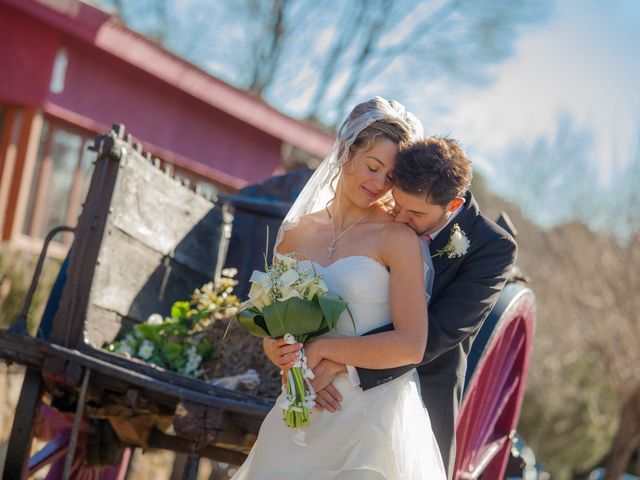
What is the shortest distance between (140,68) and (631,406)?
21.7ft

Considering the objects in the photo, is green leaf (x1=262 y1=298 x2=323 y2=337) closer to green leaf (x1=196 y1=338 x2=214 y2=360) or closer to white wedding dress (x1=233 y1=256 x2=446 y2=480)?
white wedding dress (x1=233 y1=256 x2=446 y2=480)

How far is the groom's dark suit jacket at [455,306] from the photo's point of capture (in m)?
3.20

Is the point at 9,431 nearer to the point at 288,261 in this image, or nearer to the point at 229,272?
the point at 229,272

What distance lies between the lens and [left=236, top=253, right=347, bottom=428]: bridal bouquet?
3.02m

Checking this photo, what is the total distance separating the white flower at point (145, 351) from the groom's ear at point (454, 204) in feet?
5.81

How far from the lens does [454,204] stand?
324 centimetres

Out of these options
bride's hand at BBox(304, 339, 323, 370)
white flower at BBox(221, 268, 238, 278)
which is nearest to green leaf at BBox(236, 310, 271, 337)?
bride's hand at BBox(304, 339, 323, 370)

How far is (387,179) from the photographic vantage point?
3.27 m

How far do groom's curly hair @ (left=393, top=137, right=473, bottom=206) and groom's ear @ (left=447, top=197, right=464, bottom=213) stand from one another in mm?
41

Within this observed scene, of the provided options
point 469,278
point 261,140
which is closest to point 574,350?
point 261,140

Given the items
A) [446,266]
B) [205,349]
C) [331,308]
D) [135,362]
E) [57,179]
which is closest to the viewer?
[331,308]

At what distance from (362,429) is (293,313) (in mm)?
424

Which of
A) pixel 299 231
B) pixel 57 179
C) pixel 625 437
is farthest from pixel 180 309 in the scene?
pixel 625 437

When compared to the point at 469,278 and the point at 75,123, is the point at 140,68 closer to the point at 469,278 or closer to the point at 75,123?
the point at 75,123
